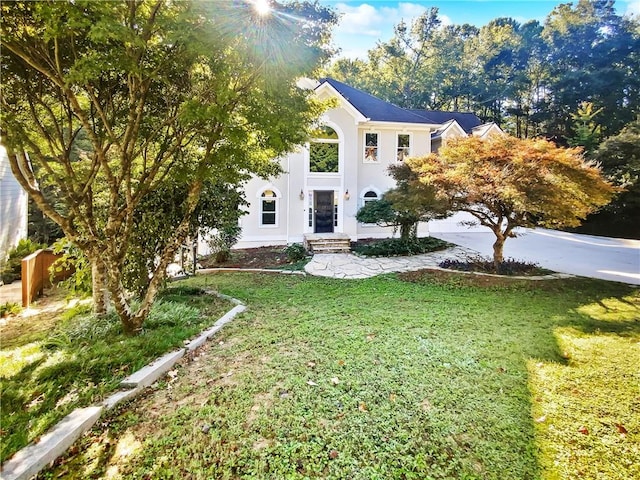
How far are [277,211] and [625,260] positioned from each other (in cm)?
1388

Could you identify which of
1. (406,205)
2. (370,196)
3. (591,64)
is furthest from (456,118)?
(406,205)

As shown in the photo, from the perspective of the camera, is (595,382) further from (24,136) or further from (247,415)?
(24,136)

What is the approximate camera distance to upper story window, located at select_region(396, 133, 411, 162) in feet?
57.0

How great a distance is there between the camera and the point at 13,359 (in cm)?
395

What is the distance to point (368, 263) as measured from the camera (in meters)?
12.1

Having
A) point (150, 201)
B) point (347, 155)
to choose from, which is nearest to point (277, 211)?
point (347, 155)

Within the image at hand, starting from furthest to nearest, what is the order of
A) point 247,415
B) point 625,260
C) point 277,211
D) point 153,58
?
point 277,211, point 625,260, point 153,58, point 247,415

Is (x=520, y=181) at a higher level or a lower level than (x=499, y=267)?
higher

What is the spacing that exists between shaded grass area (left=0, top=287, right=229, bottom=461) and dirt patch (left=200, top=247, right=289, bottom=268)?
19.9 feet

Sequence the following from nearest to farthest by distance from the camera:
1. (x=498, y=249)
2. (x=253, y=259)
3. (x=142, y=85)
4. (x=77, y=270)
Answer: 1. (x=142, y=85)
2. (x=77, y=270)
3. (x=498, y=249)
4. (x=253, y=259)

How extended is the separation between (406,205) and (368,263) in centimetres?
248

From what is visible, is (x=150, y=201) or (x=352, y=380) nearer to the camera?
(x=352, y=380)

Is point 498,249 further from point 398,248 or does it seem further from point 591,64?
point 591,64

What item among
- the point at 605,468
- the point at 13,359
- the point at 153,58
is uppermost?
the point at 153,58
